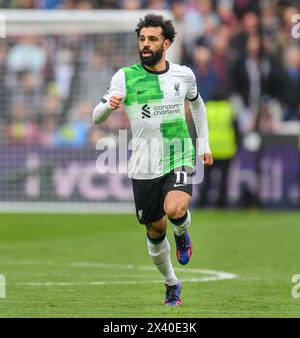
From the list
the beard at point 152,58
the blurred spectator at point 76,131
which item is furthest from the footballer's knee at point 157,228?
the blurred spectator at point 76,131

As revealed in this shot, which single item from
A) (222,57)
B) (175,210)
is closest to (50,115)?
(222,57)

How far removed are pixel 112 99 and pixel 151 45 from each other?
2.81 ft

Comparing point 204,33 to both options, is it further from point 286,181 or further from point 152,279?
point 152,279

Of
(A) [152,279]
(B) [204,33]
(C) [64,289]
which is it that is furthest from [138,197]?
(B) [204,33]

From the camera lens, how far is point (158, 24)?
11180 mm

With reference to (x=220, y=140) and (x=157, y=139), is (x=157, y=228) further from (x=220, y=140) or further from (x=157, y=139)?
(x=220, y=140)

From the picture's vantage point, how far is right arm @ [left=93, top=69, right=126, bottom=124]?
10.5m

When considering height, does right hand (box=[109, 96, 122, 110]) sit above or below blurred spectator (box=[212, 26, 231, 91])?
below

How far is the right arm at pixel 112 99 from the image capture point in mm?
10531

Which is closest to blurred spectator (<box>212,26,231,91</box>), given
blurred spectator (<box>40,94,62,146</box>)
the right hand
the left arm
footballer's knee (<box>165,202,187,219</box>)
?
blurred spectator (<box>40,94,62,146</box>)

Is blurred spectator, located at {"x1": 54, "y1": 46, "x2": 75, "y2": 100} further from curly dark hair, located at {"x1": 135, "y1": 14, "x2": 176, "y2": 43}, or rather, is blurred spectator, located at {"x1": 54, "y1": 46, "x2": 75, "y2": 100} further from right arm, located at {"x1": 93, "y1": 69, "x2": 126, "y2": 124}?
right arm, located at {"x1": 93, "y1": 69, "x2": 126, "y2": 124}

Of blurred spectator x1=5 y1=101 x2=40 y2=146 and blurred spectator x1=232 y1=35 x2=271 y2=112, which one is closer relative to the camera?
blurred spectator x1=5 y1=101 x2=40 y2=146

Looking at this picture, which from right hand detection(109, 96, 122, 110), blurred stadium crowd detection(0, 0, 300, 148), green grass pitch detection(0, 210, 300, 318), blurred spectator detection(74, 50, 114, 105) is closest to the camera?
right hand detection(109, 96, 122, 110)

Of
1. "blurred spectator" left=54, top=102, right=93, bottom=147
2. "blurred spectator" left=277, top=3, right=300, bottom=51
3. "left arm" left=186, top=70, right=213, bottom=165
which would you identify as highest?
"blurred spectator" left=277, top=3, right=300, bottom=51
